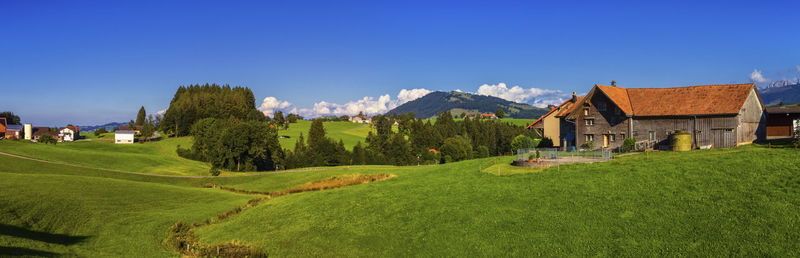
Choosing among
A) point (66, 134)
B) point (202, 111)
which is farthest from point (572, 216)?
point (66, 134)

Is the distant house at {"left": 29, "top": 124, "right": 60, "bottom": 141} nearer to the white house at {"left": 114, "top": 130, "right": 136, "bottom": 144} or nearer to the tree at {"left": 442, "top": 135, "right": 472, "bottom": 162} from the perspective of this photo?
the white house at {"left": 114, "top": 130, "right": 136, "bottom": 144}

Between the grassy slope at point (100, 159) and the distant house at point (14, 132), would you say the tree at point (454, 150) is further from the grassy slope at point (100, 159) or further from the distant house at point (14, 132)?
the distant house at point (14, 132)

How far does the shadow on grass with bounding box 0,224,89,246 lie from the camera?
2273cm

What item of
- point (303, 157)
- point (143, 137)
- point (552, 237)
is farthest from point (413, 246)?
point (143, 137)

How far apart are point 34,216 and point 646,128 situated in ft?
184

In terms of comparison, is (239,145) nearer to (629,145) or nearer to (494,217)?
(629,145)

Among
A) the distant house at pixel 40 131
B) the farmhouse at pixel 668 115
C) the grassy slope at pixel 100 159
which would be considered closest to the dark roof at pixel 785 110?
the farmhouse at pixel 668 115

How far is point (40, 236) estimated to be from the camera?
24016 mm

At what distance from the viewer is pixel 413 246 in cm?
2080

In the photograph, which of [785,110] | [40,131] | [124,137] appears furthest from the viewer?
[40,131]

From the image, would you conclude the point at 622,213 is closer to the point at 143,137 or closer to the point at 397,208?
the point at 397,208

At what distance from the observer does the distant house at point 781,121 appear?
49656 millimetres

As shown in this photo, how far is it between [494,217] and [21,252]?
2061 cm

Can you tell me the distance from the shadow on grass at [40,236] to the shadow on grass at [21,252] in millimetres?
4429
